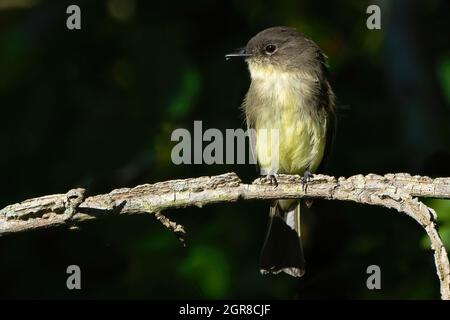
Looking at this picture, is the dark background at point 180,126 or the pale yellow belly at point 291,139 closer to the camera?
the dark background at point 180,126

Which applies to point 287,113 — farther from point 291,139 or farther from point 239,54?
point 239,54

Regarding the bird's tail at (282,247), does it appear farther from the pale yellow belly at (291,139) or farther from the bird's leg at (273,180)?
the bird's leg at (273,180)

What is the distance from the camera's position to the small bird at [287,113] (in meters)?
5.14

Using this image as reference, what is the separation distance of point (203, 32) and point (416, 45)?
132 centimetres

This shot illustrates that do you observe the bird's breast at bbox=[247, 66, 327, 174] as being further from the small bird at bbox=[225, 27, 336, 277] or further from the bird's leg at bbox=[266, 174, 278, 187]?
the bird's leg at bbox=[266, 174, 278, 187]

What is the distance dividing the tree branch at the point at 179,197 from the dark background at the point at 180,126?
1.07m

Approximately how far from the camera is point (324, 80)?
215 inches

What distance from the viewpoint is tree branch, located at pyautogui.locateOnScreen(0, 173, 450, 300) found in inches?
138

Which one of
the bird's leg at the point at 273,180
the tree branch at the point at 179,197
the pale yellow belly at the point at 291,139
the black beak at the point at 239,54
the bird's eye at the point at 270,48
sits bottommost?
the tree branch at the point at 179,197

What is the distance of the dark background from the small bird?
4.5 inches

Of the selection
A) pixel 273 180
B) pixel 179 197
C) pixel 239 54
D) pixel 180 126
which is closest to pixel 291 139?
pixel 239 54

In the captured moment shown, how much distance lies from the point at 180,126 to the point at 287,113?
0.68 m

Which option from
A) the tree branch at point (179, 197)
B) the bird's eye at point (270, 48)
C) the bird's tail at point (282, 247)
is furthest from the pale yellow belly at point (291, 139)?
the tree branch at point (179, 197)

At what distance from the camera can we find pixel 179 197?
11.8 ft
